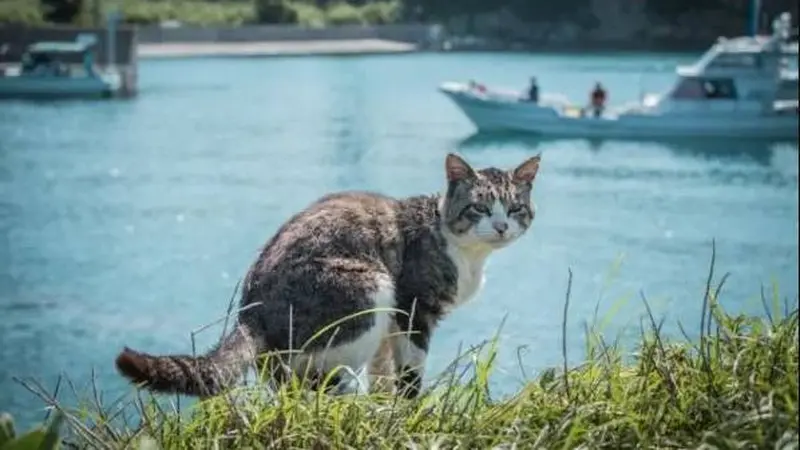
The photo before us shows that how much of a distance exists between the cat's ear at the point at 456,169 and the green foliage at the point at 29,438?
983 millimetres

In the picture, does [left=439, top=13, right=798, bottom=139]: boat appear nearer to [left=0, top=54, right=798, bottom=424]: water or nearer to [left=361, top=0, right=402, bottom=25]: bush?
[left=0, top=54, right=798, bottom=424]: water

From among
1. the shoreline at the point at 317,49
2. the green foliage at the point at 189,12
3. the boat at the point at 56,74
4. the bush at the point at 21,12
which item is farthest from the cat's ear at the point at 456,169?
Result: the shoreline at the point at 317,49

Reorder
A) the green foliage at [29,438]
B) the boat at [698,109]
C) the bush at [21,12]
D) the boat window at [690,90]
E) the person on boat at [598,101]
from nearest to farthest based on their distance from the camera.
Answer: the green foliage at [29,438] → the boat at [698,109] → the boat window at [690,90] → the person on boat at [598,101] → the bush at [21,12]

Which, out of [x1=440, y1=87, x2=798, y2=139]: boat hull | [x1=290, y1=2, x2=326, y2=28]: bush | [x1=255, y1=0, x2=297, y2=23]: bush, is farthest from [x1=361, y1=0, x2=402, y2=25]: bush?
[x1=440, y1=87, x2=798, y2=139]: boat hull

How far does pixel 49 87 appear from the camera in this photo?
2286cm

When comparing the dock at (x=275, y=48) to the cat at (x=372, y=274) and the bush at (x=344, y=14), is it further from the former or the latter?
the cat at (x=372, y=274)

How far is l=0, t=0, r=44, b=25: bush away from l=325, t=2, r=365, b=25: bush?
4068 mm

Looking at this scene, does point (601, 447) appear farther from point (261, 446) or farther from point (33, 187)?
point (33, 187)

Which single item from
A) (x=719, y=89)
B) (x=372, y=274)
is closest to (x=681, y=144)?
(x=719, y=89)

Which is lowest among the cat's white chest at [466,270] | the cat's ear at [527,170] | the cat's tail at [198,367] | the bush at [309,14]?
the bush at [309,14]

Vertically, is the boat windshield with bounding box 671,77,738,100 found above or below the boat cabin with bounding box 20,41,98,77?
above

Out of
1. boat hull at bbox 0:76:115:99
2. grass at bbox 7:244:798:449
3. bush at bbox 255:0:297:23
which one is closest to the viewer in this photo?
grass at bbox 7:244:798:449

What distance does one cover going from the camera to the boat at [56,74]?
74.6 feet

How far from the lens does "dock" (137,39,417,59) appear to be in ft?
83.4
